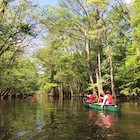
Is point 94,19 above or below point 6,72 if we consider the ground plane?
above

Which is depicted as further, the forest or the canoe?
the forest

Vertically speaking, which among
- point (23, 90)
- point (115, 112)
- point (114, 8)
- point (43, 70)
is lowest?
point (115, 112)

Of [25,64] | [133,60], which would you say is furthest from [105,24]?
[25,64]

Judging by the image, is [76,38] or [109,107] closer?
[109,107]

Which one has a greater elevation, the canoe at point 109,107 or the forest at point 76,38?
the forest at point 76,38

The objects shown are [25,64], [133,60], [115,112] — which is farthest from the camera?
[25,64]

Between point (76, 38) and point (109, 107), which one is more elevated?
point (76, 38)

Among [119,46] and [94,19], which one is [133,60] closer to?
[94,19]

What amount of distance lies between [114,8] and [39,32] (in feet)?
34.8

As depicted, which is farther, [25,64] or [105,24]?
[25,64]

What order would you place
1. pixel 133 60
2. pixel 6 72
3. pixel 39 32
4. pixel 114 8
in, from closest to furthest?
pixel 133 60
pixel 39 32
pixel 114 8
pixel 6 72

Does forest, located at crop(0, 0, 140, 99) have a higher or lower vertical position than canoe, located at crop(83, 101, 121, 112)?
higher

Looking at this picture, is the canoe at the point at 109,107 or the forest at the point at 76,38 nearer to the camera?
the canoe at the point at 109,107

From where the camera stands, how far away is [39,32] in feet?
105
